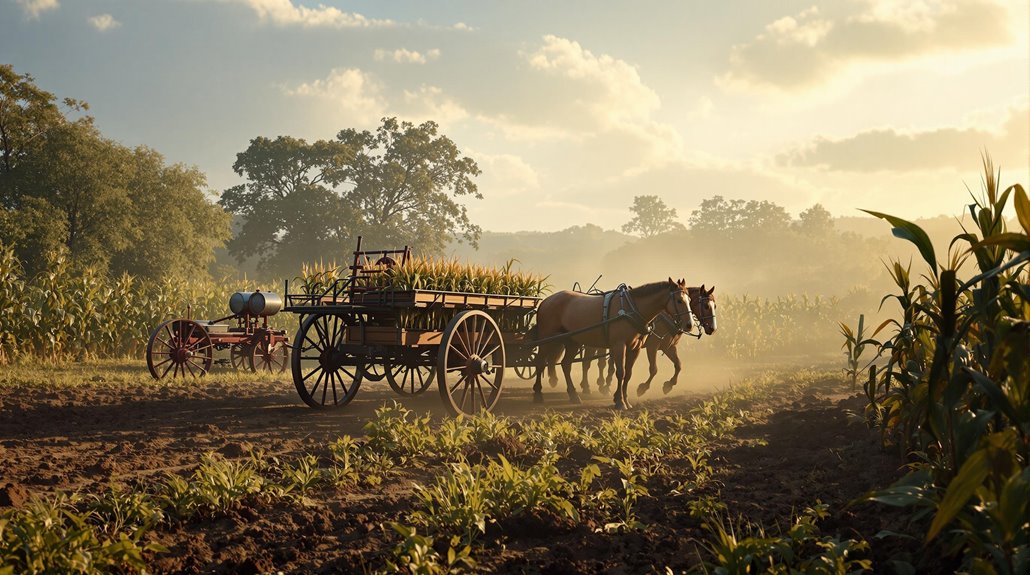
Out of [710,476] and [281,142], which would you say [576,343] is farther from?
[281,142]

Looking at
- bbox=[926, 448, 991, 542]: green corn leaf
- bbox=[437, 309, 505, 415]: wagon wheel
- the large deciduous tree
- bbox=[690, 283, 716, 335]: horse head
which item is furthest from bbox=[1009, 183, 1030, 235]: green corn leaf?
the large deciduous tree

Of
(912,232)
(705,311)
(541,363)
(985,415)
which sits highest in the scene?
(912,232)

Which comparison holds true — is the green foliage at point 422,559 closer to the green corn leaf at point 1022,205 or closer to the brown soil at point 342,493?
the brown soil at point 342,493

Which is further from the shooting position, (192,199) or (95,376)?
(192,199)

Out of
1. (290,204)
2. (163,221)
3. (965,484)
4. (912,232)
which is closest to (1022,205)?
(912,232)

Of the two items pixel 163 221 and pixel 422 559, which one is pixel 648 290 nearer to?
pixel 422 559

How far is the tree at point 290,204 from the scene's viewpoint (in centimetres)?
4197

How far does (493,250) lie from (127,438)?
152627 mm

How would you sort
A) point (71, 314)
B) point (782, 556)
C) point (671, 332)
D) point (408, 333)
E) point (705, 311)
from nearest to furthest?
point (782, 556) < point (408, 333) < point (671, 332) < point (705, 311) < point (71, 314)

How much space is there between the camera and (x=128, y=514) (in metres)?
4.05

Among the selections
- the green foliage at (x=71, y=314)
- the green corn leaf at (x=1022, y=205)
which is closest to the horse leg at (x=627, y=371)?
the green corn leaf at (x=1022, y=205)

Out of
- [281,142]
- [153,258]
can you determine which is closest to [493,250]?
[281,142]

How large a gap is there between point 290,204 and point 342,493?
1547 inches

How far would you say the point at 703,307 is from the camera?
39.8ft
